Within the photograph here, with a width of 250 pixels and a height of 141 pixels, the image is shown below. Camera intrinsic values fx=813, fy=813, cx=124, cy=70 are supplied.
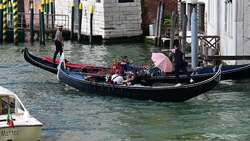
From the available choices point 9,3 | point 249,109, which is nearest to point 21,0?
point 9,3

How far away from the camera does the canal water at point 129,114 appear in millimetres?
15891

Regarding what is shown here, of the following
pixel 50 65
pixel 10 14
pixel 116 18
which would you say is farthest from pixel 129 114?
pixel 10 14

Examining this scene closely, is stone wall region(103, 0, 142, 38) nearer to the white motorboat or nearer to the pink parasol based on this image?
the pink parasol

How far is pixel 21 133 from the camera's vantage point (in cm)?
1394

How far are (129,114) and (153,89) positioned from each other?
122 centimetres

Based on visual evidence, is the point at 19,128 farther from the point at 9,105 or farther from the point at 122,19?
the point at 122,19

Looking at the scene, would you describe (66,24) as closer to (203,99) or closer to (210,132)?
(203,99)

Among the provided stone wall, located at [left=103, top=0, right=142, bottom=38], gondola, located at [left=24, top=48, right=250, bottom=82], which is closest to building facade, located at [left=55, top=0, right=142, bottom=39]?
stone wall, located at [left=103, top=0, right=142, bottom=38]

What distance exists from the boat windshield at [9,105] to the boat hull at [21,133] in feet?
3.10

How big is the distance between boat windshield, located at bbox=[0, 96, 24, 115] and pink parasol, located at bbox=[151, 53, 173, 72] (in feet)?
23.5

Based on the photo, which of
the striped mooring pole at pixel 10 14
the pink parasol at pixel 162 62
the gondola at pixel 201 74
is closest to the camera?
the gondola at pixel 201 74

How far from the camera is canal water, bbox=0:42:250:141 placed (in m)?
15.9

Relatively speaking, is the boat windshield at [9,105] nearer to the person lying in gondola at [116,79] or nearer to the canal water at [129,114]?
the canal water at [129,114]

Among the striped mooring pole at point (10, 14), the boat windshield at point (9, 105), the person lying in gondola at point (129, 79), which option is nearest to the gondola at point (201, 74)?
the person lying in gondola at point (129, 79)
